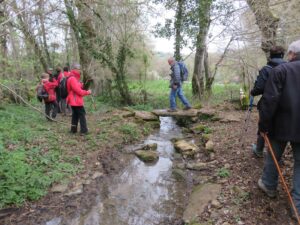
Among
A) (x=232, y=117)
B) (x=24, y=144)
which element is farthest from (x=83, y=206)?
(x=232, y=117)

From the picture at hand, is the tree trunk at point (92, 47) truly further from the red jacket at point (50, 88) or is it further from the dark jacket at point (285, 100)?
the dark jacket at point (285, 100)

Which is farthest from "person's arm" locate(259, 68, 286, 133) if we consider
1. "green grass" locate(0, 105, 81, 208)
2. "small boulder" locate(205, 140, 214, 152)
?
"green grass" locate(0, 105, 81, 208)

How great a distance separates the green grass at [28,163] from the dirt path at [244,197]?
9.96 feet

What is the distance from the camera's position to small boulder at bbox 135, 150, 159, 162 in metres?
6.70

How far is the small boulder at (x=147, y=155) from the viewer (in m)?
6.70

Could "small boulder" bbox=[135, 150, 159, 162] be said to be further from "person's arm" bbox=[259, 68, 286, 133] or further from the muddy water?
"person's arm" bbox=[259, 68, 286, 133]

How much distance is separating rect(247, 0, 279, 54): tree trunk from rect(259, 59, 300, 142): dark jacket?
792 centimetres

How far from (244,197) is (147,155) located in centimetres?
304

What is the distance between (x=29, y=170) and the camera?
17.2 feet

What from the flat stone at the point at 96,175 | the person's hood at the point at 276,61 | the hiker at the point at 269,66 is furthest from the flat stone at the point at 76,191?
the person's hood at the point at 276,61

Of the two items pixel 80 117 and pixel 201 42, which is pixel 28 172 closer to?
pixel 80 117

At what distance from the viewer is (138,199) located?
194 inches

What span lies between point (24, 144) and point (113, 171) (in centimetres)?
228

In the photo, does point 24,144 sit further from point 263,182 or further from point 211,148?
point 263,182
